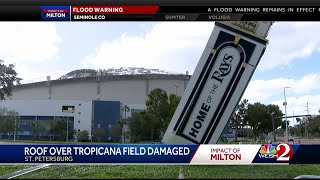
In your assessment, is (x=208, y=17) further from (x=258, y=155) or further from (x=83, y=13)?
(x=258, y=155)

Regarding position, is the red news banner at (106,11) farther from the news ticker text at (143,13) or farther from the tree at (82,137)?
the tree at (82,137)

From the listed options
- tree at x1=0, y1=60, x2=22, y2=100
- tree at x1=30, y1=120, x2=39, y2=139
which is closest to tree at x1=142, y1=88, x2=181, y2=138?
tree at x1=0, y1=60, x2=22, y2=100

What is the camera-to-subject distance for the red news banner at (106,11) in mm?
10117

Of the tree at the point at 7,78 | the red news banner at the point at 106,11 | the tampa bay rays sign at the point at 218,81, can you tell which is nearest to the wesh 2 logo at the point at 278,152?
the red news banner at the point at 106,11

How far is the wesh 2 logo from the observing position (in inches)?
477

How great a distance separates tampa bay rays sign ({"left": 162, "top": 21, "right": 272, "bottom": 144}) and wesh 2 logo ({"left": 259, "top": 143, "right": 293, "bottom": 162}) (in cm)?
666

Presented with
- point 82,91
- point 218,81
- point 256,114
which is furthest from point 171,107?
point 82,91

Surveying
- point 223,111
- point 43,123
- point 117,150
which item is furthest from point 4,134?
point 117,150

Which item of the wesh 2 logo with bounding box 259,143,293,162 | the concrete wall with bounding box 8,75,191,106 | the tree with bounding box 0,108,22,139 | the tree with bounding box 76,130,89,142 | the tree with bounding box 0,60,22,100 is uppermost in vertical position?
the concrete wall with bounding box 8,75,191,106

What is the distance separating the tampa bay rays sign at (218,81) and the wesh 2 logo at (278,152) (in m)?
6.66

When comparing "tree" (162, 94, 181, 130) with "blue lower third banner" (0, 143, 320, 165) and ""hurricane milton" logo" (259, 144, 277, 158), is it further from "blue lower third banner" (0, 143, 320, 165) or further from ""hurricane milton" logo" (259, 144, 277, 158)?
"blue lower third banner" (0, 143, 320, 165)

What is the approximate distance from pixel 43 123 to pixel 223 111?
79949 millimetres

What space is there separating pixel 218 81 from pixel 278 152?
6958 millimetres

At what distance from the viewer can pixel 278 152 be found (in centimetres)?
1220
